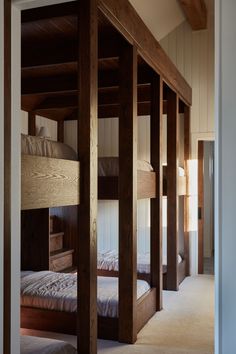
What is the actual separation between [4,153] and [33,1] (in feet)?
2.11

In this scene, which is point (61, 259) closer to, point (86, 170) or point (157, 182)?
point (157, 182)

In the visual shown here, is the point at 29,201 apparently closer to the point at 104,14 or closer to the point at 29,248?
the point at 104,14

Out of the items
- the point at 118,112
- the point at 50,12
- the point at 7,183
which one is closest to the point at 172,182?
the point at 118,112

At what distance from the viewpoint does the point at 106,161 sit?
3.60 meters

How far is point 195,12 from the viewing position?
5012mm

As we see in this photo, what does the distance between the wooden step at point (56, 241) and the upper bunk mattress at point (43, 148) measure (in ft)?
11.5

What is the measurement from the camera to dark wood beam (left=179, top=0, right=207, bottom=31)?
4.84 m

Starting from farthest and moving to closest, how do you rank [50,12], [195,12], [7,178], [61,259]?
[61,259], [195,12], [50,12], [7,178]

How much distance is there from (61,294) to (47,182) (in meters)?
1.59

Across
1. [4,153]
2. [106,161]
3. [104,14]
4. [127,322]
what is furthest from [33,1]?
[127,322]

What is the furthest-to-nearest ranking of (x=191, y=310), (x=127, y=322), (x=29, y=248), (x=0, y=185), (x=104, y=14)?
(x=29, y=248) → (x=191, y=310) → (x=127, y=322) → (x=104, y=14) → (x=0, y=185)

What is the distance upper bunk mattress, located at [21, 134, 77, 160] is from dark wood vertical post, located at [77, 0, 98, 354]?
0.11 m

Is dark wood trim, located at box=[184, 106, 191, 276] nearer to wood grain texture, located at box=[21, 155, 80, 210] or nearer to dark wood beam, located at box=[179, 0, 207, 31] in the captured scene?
dark wood beam, located at box=[179, 0, 207, 31]

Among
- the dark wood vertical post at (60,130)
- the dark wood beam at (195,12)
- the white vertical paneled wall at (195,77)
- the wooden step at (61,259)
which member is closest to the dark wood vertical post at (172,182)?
the white vertical paneled wall at (195,77)
